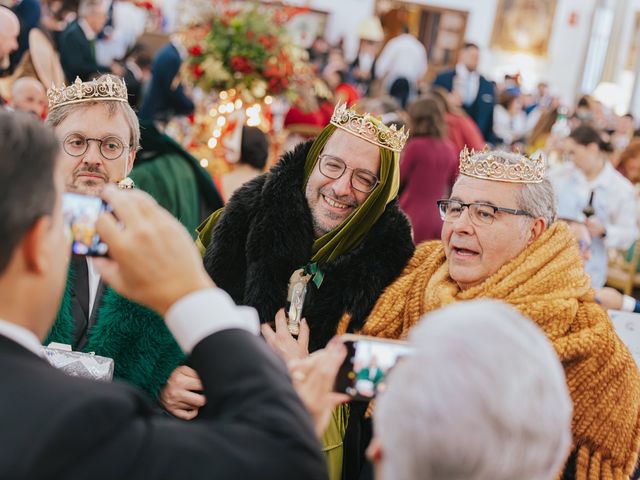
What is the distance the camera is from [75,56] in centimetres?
710

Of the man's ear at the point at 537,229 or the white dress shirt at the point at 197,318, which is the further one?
the man's ear at the point at 537,229

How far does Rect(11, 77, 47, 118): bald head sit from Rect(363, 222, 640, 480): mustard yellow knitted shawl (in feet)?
9.98

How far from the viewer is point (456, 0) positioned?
21.9 m

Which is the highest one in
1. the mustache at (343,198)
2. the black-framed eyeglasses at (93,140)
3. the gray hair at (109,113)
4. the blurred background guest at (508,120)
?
the gray hair at (109,113)

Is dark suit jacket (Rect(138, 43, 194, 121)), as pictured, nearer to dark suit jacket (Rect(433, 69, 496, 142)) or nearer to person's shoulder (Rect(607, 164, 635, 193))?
person's shoulder (Rect(607, 164, 635, 193))

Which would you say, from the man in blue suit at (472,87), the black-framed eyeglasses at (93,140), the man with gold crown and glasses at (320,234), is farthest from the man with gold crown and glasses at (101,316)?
the man in blue suit at (472,87)

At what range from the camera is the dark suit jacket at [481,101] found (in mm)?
10234

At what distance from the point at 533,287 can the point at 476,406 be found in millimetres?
1336

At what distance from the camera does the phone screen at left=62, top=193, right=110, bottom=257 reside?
4.43 ft

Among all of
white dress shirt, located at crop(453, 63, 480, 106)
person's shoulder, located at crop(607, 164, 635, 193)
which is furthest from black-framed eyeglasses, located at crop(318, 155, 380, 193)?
white dress shirt, located at crop(453, 63, 480, 106)

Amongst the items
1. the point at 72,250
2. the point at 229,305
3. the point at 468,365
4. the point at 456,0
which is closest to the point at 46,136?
the point at 72,250

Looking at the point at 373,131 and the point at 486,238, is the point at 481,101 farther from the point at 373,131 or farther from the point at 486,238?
the point at 486,238

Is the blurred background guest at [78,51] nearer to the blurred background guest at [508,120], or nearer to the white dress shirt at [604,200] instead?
the white dress shirt at [604,200]

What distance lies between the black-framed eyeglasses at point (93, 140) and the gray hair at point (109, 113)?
80 millimetres
